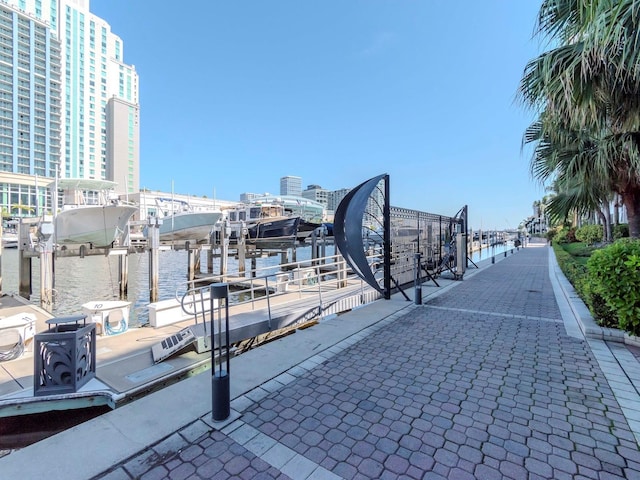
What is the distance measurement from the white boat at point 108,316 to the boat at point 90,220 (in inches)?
361

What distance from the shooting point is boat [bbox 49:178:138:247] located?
47.3ft

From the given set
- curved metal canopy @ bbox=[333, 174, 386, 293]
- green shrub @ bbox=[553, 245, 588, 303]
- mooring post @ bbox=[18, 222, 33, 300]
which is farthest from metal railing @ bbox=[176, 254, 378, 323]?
mooring post @ bbox=[18, 222, 33, 300]

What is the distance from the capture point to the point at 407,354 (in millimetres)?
3986

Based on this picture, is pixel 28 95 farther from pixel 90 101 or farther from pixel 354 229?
pixel 354 229

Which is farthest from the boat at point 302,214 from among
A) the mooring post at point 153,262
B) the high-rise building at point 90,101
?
the high-rise building at point 90,101

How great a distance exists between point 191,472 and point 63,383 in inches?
120

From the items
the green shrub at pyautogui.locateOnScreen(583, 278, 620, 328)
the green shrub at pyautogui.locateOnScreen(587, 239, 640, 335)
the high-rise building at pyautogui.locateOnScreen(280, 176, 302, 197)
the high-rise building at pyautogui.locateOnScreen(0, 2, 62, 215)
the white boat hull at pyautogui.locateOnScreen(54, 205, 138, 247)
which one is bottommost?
the green shrub at pyautogui.locateOnScreen(583, 278, 620, 328)

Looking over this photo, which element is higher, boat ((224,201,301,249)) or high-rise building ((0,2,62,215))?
high-rise building ((0,2,62,215))

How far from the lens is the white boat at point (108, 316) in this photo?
7.21m

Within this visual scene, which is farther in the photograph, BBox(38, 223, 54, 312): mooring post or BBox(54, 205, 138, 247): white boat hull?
BBox(54, 205, 138, 247): white boat hull

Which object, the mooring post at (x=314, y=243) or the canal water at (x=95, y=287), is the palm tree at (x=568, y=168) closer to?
the mooring post at (x=314, y=243)

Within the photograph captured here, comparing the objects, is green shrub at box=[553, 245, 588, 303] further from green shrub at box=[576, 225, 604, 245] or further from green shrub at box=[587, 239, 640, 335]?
green shrub at box=[576, 225, 604, 245]

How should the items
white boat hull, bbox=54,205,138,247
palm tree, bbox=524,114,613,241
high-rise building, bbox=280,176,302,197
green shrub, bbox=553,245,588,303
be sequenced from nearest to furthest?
green shrub, bbox=553,245,588,303 < palm tree, bbox=524,114,613,241 < white boat hull, bbox=54,205,138,247 < high-rise building, bbox=280,176,302,197

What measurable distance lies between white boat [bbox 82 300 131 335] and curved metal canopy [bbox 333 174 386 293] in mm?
5710
